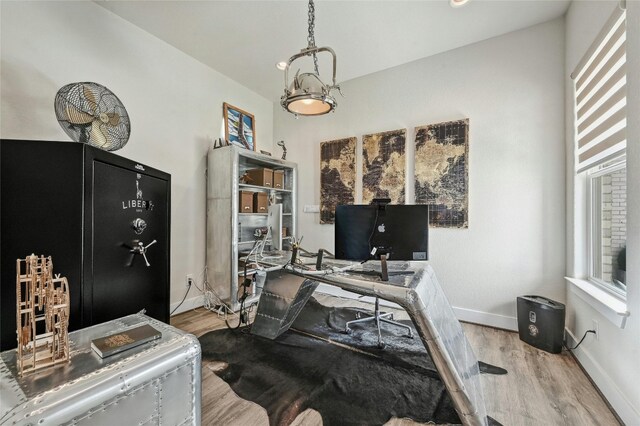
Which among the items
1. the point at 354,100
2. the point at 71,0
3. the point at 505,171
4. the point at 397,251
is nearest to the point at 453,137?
the point at 505,171

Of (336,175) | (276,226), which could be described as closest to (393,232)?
(276,226)

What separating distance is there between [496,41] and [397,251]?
2629 millimetres

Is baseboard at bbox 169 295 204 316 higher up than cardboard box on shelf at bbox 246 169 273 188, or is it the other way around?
cardboard box on shelf at bbox 246 169 273 188

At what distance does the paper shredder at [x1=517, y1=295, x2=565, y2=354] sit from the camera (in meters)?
2.15

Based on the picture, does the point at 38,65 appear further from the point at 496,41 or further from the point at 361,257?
the point at 496,41

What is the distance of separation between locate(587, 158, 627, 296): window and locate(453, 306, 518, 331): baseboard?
0.82 meters

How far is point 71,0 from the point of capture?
224 cm

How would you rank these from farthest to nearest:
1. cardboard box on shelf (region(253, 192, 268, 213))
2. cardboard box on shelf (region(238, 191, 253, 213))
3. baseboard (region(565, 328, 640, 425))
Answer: cardboard box on shelf (region(253, 192, 268, 213)) → cardboard box on shelf (region(238, 191, 253, 213)) → baseboard (region(565, 328, 640, 425))

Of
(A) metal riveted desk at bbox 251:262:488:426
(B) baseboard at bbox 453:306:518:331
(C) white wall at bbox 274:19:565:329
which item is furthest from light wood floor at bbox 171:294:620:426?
(C) white wall at bbox 274:19:565:329

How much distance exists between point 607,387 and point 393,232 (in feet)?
5.30

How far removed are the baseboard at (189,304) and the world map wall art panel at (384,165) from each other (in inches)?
97.2

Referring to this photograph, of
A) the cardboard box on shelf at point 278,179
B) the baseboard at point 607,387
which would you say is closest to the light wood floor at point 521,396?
the baseboard at point 607,387

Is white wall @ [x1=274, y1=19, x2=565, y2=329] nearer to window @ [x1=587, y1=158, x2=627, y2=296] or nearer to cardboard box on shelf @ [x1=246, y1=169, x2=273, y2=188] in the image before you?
window @ [x1=587, y1=158, x2=627, y2=296]

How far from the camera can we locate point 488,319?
274cm
